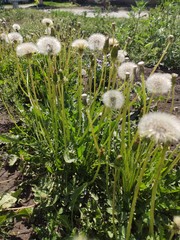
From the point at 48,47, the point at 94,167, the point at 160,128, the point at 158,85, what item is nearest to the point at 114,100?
the point at 158,85

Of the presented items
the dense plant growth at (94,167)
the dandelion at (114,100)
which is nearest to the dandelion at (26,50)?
the dense plant growth at (94,167)

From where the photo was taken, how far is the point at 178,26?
17.4 feet

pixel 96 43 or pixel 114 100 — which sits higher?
pixel 96 43

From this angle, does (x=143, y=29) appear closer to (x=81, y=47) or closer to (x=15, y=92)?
(x=15, y=92)

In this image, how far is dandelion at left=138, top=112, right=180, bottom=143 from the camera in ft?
3.91

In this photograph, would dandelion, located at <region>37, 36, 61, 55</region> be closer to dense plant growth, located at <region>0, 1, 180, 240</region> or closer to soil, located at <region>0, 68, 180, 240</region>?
dense plant growth, located at <region>0, 1, 180, 240</region>

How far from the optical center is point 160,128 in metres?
1.24

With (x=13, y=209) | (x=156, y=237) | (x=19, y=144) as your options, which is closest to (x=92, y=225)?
(x=156, y=237)

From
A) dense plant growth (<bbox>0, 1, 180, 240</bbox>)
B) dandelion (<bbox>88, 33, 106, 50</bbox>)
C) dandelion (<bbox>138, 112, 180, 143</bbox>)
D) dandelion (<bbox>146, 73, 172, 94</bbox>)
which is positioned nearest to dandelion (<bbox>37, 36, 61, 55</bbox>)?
dense plant growth (<bbox>0, 1, 180, 240</bbox>)

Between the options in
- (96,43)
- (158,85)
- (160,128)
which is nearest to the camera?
(160,128)

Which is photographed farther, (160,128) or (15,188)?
(15,188)

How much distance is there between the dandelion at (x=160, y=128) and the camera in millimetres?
1192

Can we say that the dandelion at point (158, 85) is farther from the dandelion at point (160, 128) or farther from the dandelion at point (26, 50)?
the dandelion at point (26, 50)

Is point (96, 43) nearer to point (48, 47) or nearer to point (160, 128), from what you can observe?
point (48, 47)
